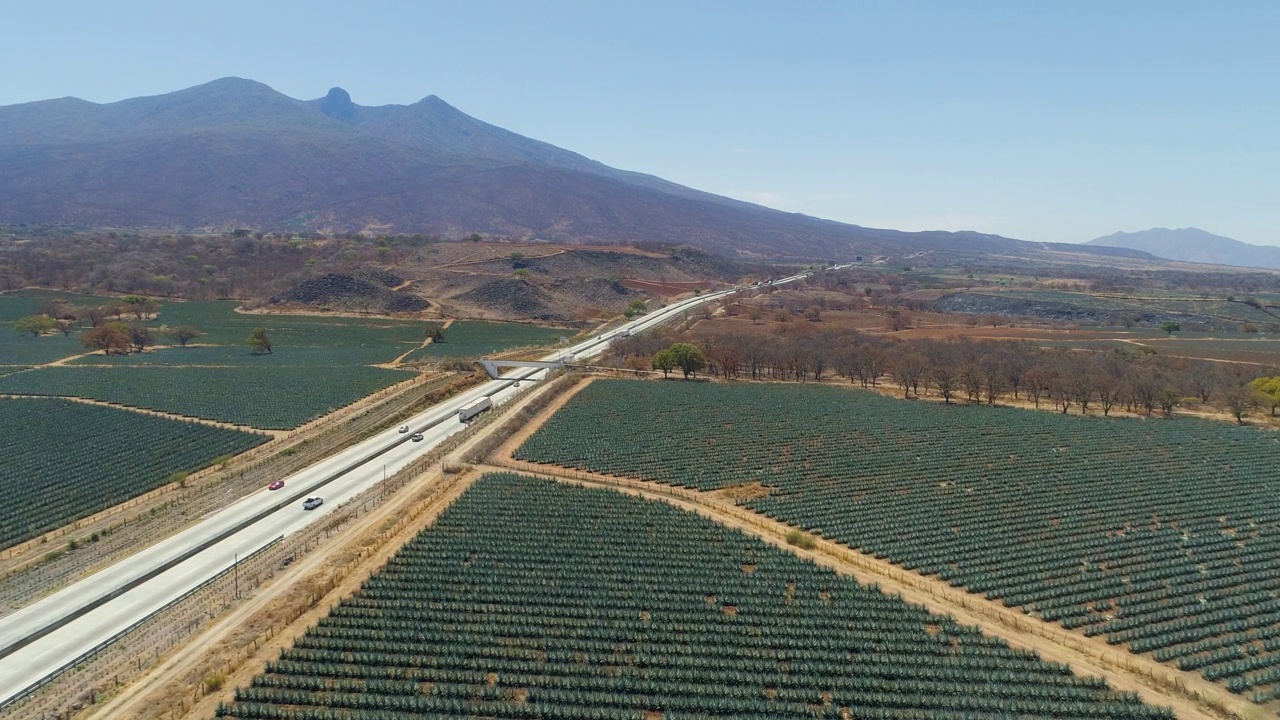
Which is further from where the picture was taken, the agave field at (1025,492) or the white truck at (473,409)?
the white truck at (473,409)

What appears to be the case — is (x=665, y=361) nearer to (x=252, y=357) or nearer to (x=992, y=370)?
(x=992, y=370)

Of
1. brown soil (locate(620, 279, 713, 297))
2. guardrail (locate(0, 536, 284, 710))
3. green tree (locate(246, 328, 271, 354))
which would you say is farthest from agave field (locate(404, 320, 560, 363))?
guardrail (locate(0, 536, 284, 710))

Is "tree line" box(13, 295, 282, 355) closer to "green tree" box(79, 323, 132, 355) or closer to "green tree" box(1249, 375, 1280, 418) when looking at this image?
"green tree" box(79, 323, 132, 355)

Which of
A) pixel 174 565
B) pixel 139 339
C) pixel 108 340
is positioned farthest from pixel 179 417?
pixel 139 339

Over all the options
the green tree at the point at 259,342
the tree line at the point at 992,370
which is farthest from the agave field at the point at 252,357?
the tree line at the point at 992,370

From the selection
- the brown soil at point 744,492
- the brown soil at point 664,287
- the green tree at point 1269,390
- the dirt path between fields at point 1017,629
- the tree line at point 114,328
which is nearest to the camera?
the dirt path between fields at point 1017,629

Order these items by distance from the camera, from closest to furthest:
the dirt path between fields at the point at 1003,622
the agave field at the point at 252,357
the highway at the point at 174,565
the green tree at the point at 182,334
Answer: the dirt path between fields at the point at 1003,622, the highway at the point at 174,565, the agave field at the point at 252,357, the green tree at the point at 182,334

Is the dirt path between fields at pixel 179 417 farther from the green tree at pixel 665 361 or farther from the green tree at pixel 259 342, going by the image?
the green tree at pixel 665 361
